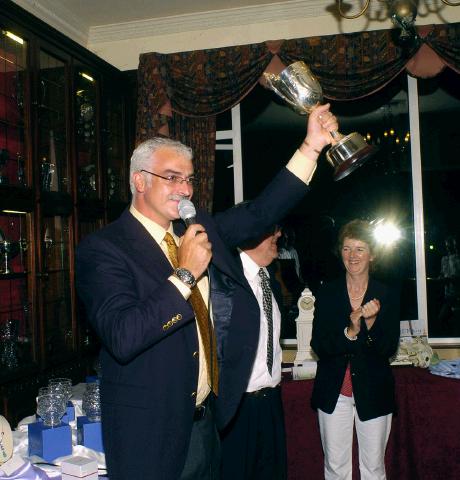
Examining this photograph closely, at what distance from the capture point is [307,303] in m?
3.92

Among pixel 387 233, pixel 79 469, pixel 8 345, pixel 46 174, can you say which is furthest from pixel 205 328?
pixel 387 233

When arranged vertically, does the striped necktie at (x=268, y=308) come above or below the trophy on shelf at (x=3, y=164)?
below

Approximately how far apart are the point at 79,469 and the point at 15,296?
4.85ft

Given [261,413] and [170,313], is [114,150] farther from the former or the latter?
[170,313]

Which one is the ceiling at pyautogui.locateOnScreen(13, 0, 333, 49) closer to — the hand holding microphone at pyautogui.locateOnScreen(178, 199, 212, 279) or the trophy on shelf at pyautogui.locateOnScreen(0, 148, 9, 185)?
the trophy on shelf at pyautogui.locateOnScreen(0, 148, 9, 185)

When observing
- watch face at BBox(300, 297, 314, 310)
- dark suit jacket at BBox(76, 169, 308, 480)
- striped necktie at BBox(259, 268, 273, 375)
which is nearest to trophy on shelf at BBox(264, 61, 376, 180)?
dark suit jacket at BBox(76, 169, 308, 480)

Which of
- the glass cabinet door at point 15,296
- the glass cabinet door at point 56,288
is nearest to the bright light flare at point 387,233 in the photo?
the glass cabinet door at point 56,288

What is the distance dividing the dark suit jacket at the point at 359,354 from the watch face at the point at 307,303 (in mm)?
862

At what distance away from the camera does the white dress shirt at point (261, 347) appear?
8.96 feet

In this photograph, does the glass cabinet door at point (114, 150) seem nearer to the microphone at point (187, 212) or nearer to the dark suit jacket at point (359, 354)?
the dark suit jacket at point (359, 354)

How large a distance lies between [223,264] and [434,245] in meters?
3.21

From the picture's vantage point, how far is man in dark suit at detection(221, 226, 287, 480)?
2.69m

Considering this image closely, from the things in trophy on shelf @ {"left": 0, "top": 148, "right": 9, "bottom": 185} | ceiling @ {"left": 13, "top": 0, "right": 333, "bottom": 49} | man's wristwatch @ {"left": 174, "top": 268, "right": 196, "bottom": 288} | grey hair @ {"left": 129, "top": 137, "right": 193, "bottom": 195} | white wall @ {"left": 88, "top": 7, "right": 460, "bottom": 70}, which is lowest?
man's wristwatch @ {"left": 174, "top": 268, "right": 196, "bottom": 288}

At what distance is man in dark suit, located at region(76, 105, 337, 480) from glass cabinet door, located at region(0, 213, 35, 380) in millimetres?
1627
